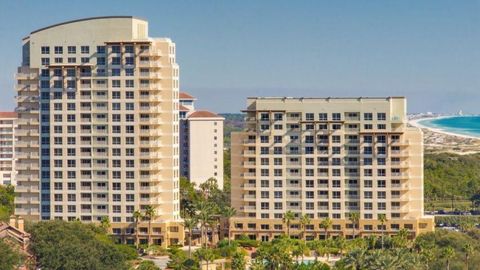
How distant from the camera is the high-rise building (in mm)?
178375

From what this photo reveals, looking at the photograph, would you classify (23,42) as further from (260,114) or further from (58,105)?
(260,114)

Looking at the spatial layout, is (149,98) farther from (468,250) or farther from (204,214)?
(468,250)

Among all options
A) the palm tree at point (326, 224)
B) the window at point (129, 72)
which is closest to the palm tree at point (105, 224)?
the window at point (129, 72)

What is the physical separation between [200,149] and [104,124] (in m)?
60.5

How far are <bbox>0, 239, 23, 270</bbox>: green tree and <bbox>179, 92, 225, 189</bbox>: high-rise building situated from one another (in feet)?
295

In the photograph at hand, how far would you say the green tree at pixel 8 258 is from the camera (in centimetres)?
8504

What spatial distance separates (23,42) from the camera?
12231 cm

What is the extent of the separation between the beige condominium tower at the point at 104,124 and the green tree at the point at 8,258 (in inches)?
1224

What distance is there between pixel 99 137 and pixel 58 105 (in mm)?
5973

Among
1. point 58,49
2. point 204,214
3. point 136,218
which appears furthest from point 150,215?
point 58,49

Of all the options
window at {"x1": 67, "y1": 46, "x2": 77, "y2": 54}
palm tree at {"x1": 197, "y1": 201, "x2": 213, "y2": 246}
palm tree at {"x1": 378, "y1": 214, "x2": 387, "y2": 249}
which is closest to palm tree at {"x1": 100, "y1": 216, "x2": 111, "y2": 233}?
palm tree at {"x1": 197, "y1": 201, "x2": 213, "y2": 246}

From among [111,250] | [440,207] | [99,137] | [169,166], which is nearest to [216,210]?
[169,166]

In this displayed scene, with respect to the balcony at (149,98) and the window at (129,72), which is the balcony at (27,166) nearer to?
the balcony at (149,98)

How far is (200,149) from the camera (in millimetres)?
179000
